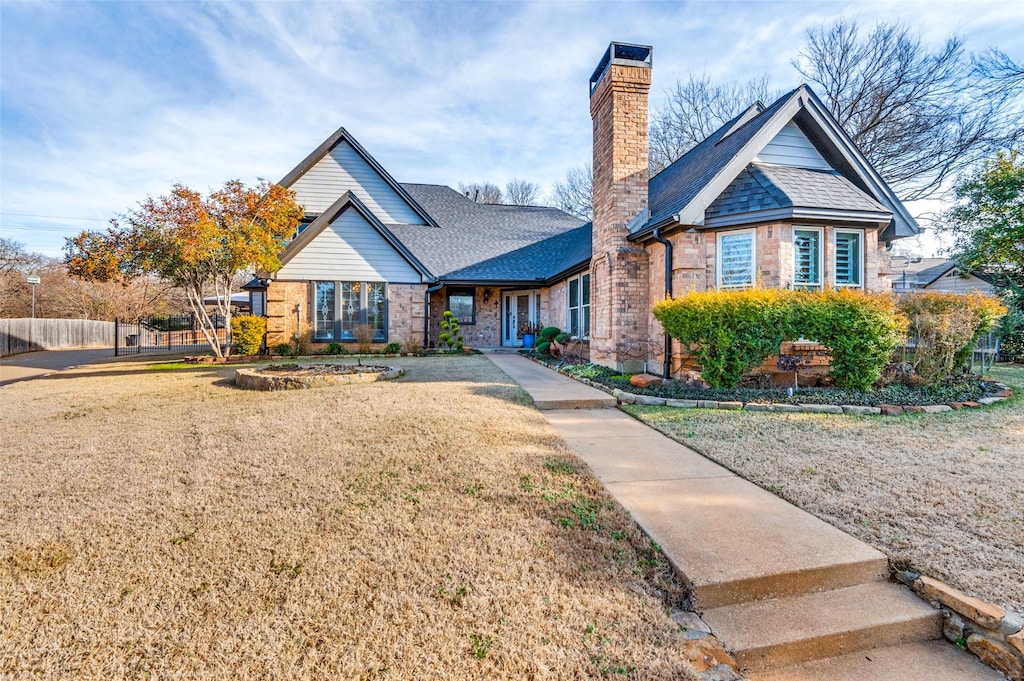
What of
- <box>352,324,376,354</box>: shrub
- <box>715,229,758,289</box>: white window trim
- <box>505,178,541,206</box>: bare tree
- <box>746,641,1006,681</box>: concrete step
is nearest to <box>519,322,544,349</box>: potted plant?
<box>352,324,376,354</box>: shrub

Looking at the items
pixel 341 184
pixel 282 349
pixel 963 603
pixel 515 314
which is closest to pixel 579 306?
pixel 515 314

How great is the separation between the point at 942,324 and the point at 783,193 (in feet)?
10.5

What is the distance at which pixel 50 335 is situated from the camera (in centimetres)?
2106

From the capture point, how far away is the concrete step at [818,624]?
6.82 feet

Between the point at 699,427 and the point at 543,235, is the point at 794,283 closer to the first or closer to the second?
the point at 699,427

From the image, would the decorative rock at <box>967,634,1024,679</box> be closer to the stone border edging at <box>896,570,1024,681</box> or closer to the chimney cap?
the stone border edging at <box>896,570,1024,681</box>

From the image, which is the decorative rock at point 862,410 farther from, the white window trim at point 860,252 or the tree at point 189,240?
the tree at point 189,240

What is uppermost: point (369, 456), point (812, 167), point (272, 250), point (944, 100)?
point (944, 100)

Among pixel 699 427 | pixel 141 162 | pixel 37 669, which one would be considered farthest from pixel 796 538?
pixel 141 162

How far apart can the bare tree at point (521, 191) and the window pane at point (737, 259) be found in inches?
1153

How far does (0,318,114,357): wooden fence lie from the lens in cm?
A: 1792

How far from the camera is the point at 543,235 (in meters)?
18.9

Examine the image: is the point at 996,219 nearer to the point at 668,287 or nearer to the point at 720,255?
the point at 720,255

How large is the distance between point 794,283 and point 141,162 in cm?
1963
